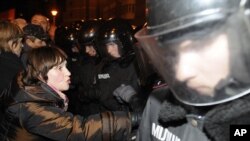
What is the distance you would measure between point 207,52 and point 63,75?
5.63 feet

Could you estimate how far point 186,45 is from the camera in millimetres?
1130

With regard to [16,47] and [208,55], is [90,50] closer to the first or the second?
[16,47]

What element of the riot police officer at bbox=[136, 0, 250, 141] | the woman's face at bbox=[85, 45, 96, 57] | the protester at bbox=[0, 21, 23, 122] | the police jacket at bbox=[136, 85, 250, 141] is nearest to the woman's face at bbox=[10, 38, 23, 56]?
the protester at bbox=[0, 21, 23, 122]

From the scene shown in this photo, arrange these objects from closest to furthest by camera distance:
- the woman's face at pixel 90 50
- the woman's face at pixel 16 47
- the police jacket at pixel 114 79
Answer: the woman's face at pixel 16 47, the police jacket at pixel 114 79, the woman's face at pixel 90 50

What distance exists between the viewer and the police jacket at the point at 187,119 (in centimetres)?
109

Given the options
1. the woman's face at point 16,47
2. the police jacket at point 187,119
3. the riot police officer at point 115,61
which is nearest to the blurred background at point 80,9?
the riot police officer at point 115,61

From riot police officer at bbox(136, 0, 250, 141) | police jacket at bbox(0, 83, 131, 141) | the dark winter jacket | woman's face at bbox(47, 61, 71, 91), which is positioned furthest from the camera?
the dark winter jacket

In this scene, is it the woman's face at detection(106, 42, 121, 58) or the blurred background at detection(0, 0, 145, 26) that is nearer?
the woman's face at detection(106, 42, 121, 58)

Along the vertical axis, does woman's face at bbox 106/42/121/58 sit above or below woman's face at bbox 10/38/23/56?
below

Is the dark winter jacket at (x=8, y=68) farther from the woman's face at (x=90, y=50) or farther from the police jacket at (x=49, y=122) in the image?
the woman's face at (x=90, y=50)

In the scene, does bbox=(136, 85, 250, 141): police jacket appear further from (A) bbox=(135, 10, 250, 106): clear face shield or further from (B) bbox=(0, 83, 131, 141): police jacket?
(B) bbox=(0, 83, 131, 141): police jacket

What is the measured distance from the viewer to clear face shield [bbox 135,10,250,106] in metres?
1.07

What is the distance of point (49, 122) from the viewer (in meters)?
2.21

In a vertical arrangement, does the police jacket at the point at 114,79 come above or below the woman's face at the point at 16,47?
below
